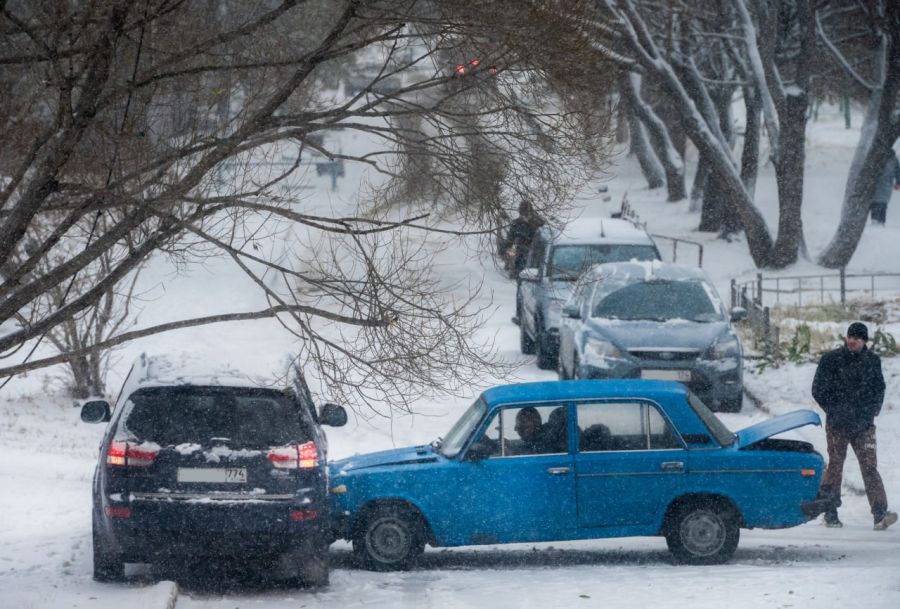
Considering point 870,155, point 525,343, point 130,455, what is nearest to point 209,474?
point 130,455

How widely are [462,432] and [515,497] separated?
0.73 meters

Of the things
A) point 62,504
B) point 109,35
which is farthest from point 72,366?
point 109,35

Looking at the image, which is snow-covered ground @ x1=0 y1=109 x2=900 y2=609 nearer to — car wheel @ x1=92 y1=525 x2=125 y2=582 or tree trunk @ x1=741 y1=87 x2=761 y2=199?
car wheel @ x1=92 y1=525 x2=125 y2=582

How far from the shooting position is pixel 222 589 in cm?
927

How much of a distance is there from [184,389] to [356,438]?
7021 mm

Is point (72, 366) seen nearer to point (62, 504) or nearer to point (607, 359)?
point (62, 504)

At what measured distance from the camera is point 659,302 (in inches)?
621

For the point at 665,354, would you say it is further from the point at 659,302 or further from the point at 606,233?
the point at 606,233

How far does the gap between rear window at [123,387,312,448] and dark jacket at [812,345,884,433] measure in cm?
455

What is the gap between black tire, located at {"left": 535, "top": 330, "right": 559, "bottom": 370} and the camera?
58.6ft

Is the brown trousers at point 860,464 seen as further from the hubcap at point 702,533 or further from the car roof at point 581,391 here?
the car roof at point 581,391

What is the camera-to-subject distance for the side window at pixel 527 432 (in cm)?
980

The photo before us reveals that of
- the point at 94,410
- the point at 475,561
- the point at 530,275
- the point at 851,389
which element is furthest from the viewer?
the point at 530,275

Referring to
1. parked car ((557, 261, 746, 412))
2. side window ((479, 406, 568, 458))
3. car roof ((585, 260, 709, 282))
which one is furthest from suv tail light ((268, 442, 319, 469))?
car roof ((585, 260, 709, 282))
